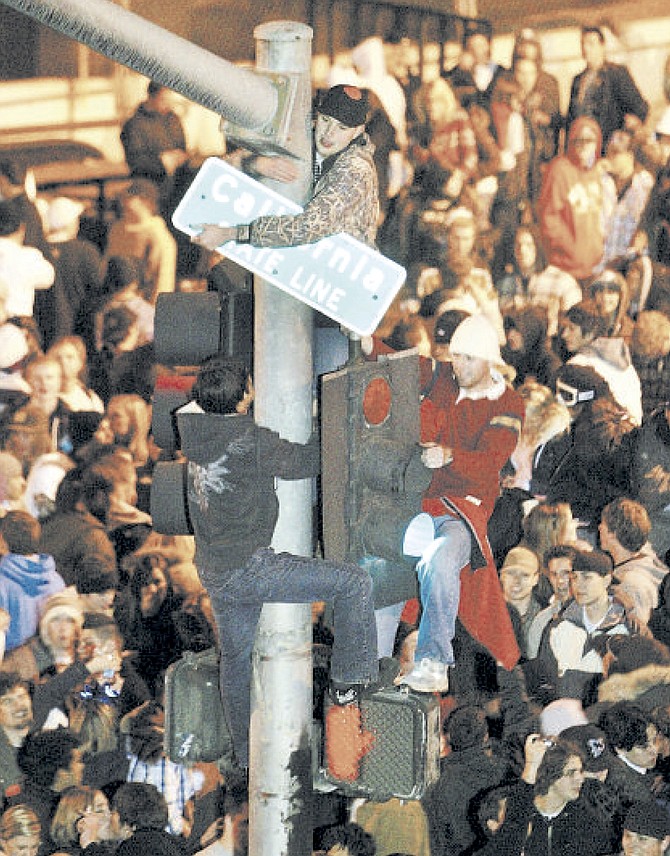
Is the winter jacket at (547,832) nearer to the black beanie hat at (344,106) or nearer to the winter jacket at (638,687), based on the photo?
the winter jacket at (638,687)

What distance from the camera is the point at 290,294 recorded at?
21.3ft

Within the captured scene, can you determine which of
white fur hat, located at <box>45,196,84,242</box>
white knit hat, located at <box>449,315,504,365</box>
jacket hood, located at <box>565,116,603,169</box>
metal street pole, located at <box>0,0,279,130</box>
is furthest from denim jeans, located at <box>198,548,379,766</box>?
white fur hat, located at <box>45,196,84,242</box>

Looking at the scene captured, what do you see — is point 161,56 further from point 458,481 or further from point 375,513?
point 458,481

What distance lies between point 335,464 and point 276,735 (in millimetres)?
931

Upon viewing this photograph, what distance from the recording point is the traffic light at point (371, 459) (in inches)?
253

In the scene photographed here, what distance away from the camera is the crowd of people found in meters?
11.5

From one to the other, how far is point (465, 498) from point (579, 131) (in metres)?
3.52

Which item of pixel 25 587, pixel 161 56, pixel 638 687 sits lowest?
pixel 25 587

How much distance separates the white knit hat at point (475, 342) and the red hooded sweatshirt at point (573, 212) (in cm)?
164

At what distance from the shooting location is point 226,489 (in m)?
6.96

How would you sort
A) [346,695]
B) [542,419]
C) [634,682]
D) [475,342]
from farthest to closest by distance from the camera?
[542,419] → [634,682] → [475,342] → [346,695]

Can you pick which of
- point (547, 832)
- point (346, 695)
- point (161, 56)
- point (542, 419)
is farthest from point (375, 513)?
point (542, 419)

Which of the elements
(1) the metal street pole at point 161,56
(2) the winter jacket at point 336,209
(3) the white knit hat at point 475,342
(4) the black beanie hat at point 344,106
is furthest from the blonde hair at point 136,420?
(1) the metal street pole at point 161,56

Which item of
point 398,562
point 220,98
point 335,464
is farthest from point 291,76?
point 398,562
